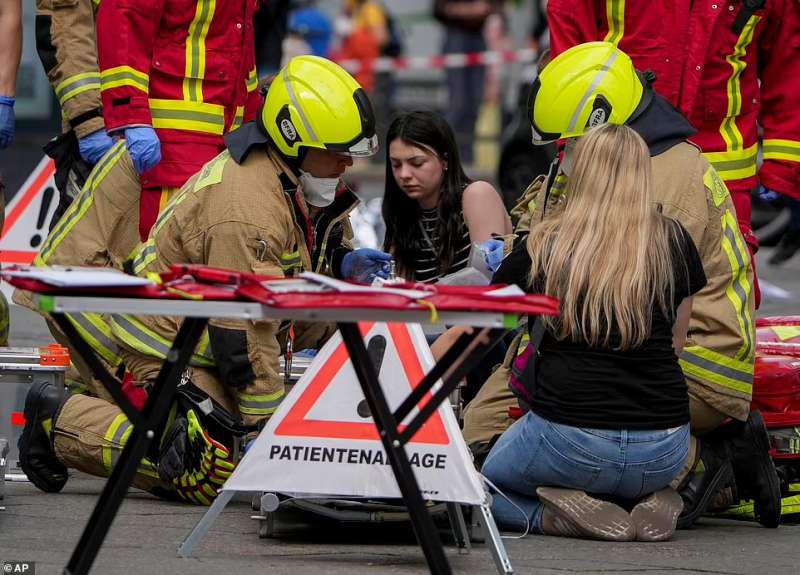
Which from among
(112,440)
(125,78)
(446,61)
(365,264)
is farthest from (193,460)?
(446,61)

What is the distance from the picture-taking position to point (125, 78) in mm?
6293

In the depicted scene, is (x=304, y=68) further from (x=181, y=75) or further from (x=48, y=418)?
(x=48, y=418)

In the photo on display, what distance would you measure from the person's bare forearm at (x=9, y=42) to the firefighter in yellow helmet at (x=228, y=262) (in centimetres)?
125

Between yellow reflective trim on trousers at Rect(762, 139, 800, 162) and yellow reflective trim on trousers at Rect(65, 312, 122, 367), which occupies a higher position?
yellow reflective trim on trousers at Rect(762, 139, 800, 162)

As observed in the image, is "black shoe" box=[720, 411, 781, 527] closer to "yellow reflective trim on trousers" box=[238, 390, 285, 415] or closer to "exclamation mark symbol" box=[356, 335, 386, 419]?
"exclamation mark symbol" box=[356, 335, 386, 419]

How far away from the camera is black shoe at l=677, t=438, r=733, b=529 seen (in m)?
5.25

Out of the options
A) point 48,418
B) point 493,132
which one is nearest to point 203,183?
point 48,418

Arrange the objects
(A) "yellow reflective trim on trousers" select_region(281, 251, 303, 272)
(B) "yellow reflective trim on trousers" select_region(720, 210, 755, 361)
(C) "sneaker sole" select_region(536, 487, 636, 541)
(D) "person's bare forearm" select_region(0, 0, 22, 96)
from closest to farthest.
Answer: (C) "sneaker sole" select_region(536, 487, 636, 541) < (B) "yellow reflective trim on trousers" select_region(720, 210, 755, 361) < (A) "yellow reflective trim on trousers" select_region(281, 251, 303, 272) < (D) "person's bare forearm" select_region(0, 0, 22, 96)

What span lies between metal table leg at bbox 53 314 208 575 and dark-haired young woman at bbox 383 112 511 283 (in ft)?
9.28

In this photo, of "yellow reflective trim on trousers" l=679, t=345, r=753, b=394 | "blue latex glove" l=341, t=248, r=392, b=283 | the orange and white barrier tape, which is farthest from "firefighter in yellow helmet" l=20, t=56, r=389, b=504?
the orange and white barrier tape

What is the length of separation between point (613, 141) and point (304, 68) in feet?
4.09

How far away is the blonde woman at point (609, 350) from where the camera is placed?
4.79 meters

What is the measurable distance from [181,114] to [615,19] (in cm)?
168

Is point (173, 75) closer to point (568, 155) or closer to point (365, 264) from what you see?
point (365, 264)
